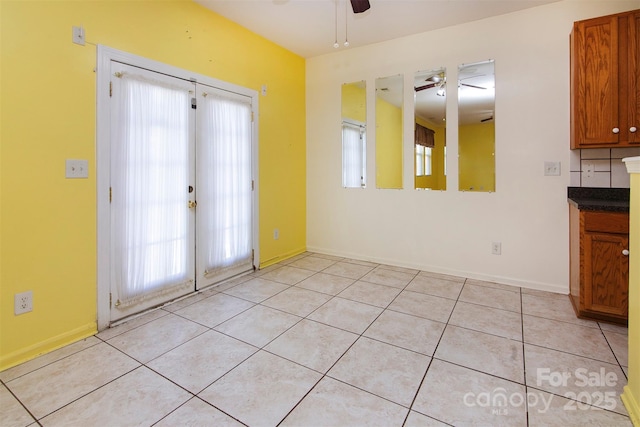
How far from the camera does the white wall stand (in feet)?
9.58

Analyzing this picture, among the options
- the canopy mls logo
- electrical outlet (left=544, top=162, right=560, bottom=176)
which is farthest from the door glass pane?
electrical outlet (left=544, top=162, right=560, bottom=176)

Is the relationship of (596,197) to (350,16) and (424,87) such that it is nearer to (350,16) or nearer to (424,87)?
(424,87)

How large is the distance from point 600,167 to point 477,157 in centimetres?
99

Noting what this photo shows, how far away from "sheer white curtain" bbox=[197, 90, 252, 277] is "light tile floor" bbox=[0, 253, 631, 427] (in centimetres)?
60

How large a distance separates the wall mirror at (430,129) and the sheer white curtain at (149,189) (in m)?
2.49

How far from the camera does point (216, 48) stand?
123 inches

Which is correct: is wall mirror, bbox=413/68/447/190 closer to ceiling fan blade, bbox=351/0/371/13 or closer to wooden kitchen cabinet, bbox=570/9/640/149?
wooden kitchen cabinet, bbox=570/9/640/149

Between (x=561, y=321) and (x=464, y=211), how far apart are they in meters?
1.36

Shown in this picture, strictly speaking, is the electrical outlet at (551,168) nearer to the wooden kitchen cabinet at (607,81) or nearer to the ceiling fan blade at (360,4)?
the wooden kitchen cabinet at (607,81)

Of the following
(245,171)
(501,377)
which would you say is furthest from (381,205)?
(501,377)

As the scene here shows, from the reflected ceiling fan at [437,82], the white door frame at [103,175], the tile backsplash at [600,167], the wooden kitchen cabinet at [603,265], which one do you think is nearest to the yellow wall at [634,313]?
the wooden kitchen cabinet at [603,265]

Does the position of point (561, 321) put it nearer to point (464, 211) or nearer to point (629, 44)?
point (464, 211)

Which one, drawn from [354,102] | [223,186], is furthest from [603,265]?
[223,186]

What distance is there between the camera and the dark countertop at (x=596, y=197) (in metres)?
2.31
